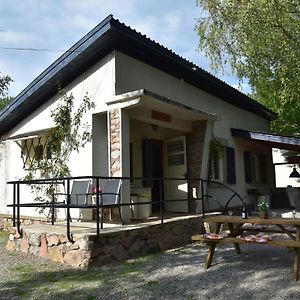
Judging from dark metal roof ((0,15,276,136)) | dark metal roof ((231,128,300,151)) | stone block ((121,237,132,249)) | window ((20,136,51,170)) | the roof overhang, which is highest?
dark metal roof ((0,15,276,136))

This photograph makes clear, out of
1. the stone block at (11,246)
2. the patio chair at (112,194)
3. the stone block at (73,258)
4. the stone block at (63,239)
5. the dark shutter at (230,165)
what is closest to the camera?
the stone block at (73,258)

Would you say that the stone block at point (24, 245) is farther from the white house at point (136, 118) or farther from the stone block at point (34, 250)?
the white house at point (136, 118)

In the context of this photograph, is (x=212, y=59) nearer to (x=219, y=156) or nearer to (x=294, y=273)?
(x=219, y=156)

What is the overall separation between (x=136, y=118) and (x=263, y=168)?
341 inches

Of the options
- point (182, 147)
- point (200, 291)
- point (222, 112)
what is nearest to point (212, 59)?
point (222, 112)

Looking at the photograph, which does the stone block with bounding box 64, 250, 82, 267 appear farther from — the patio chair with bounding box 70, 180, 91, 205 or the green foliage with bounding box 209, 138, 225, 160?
the green foliage with bounding box 209, 138, 225, 160

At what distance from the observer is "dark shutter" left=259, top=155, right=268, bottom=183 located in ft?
49.5

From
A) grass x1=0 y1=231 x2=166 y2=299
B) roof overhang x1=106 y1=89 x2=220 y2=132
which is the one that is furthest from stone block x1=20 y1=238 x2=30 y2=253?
roof overhang x1=106 y1=89 x2=220 y2=132

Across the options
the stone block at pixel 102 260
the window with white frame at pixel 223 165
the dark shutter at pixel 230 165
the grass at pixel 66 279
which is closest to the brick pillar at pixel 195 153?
the window with white frame at pixel 223 165

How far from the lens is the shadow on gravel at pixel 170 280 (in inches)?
175

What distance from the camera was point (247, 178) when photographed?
13562 millimetres

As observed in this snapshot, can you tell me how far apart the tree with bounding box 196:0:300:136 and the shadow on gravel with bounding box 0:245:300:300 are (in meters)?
6.29

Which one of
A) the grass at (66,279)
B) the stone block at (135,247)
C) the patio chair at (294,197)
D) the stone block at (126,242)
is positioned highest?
the patio chair at (294,197)

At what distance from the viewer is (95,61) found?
28.7 ft
